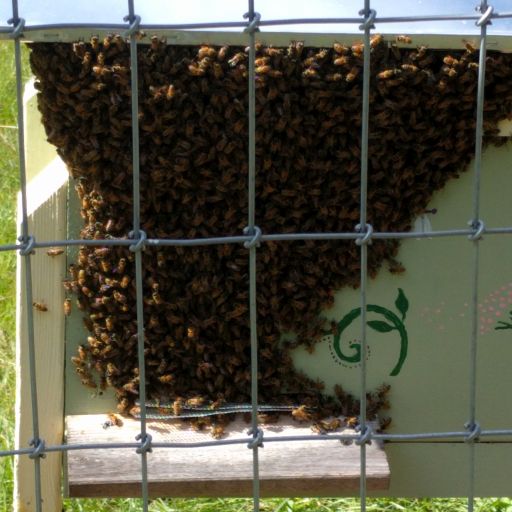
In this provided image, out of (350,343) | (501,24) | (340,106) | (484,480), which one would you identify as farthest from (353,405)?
(501,24)

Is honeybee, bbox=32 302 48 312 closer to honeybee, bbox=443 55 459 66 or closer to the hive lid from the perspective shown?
the hive lid

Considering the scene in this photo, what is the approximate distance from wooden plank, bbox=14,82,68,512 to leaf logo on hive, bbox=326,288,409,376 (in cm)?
61

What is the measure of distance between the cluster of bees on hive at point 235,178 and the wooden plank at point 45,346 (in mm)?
49

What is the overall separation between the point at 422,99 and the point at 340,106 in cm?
18

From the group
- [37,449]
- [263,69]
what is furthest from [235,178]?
[37,449]

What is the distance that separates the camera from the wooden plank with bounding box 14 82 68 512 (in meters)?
2.25

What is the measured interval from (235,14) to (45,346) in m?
0.83

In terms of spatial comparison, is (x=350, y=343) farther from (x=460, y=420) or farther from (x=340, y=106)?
(x=340, y=106)

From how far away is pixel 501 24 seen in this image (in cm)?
208

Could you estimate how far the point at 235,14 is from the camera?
208 centimetres

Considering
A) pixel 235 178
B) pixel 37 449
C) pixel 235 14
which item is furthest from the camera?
pixel 235 178

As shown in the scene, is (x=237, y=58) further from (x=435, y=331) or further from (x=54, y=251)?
(x=435, y=331)

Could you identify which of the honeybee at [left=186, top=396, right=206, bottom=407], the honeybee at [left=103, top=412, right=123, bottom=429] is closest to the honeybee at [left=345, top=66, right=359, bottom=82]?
the honeybee at [left=186, top=396, right=206, bottom=407]

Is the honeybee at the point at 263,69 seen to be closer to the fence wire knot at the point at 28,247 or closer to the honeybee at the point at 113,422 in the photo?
the fence wire knot at the point at 28,247
